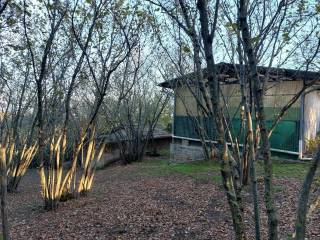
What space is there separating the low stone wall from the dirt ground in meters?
6.91

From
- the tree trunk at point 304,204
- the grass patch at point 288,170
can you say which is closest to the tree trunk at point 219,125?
the tree trunk at point 304,204

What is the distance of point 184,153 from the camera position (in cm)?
1827

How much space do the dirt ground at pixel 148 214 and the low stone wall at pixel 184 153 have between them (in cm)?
691

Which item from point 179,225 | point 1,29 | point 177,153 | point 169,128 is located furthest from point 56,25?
point 169,128

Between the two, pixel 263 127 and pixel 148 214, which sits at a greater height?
pixel 263 127

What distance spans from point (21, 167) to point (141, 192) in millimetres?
5286

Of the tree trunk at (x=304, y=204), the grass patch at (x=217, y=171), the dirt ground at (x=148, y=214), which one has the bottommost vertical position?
the dirt ground at (x=148, y=214)

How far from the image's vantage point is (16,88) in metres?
10.8

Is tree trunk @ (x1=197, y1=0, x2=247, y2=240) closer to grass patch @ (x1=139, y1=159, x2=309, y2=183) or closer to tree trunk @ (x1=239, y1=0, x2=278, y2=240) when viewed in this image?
tree trunk @ (x1=239, y1=0, x2=278, y2=240)

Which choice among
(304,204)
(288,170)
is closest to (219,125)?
(304,204)

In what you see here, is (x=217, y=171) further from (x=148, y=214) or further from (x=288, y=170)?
(x=148, y=214)

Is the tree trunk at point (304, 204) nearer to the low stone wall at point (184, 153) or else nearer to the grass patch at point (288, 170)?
the grass patch at point (288, 170)

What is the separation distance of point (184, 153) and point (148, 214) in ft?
37.2

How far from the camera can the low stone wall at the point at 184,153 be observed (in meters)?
17.3
